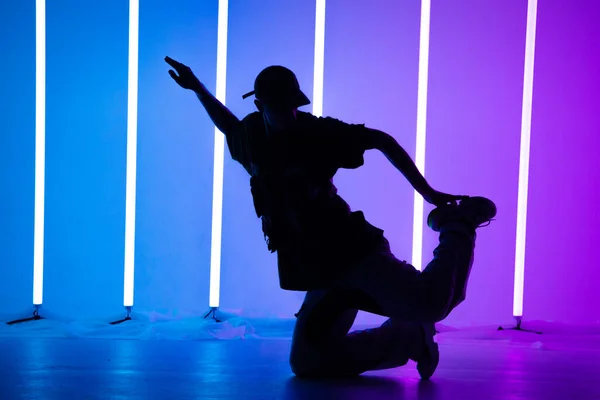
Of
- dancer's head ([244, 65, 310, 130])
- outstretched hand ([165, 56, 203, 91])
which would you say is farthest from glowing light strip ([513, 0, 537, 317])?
outstretched hand ([165, 56, 203, 91])

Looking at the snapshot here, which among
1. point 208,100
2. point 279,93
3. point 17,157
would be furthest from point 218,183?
point 279,93

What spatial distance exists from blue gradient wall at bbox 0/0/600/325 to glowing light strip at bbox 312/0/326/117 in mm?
32

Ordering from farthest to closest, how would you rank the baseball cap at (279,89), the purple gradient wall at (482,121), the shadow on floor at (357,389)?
1. the purple gradient wall at (482,121)
2. the baseball cap at (279,89)
3. the shadow on floor at (357,389)

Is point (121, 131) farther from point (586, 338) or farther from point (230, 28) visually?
point (586, 338)

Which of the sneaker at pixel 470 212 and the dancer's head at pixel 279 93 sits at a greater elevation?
the dancer's head at pixel 279 93

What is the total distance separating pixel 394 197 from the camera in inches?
109

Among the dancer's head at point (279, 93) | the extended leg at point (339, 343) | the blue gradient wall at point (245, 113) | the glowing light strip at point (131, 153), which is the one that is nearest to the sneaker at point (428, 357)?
the extended leg at point (339, 343)

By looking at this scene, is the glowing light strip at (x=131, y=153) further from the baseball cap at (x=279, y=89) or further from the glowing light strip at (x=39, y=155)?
the baseball cap at (x=279, y=89)

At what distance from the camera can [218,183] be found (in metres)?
2.83

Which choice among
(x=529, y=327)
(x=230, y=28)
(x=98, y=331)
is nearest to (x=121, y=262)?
(x=98, y=331)

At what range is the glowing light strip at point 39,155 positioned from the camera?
111 inches

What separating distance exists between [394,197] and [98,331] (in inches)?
62.5

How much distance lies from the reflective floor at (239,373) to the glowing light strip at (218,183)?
1.94 feet

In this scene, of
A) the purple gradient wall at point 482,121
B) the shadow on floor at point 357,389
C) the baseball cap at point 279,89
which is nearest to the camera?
the shadow on floor at point 357,389
